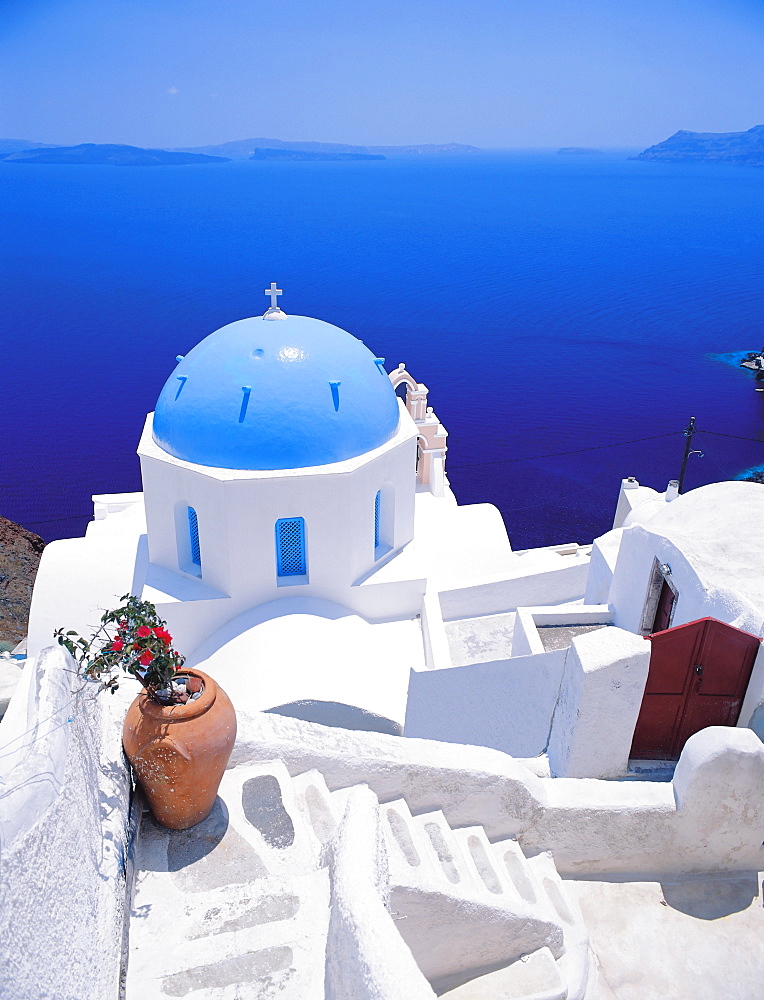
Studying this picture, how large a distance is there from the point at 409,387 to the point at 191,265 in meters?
68.9

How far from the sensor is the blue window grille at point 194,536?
37.6ft

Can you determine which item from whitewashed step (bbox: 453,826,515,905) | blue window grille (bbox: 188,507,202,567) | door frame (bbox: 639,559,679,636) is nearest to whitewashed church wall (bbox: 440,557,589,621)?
door frame (bbox: 639,559,679,636)

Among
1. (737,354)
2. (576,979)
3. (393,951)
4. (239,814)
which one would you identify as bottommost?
(737,354)

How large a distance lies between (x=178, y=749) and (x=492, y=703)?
5131 millimetres

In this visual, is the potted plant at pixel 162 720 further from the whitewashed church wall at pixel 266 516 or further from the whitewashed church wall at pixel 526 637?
the whitewashed church wall at pixel 266 516

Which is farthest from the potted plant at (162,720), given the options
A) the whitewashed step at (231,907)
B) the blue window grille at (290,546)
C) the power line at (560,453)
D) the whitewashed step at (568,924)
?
the power line at (560,453)

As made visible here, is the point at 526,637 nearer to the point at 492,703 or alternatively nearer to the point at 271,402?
the point at 492,703

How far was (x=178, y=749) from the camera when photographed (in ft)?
15.5

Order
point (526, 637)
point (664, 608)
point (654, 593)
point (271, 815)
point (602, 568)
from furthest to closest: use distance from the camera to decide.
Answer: point (602, 568) < point (526, 637) < point (654, 593) < point (664, 608) < point (271, 815)

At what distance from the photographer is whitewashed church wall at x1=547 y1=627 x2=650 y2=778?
21.0ft

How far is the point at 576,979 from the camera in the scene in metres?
5.40

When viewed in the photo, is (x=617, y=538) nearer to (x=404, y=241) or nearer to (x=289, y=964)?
(x=289, y=964)

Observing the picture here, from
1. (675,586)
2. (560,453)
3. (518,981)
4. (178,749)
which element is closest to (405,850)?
(518,981)

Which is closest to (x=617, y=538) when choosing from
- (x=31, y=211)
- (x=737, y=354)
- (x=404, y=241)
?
(x=737, y=354)
